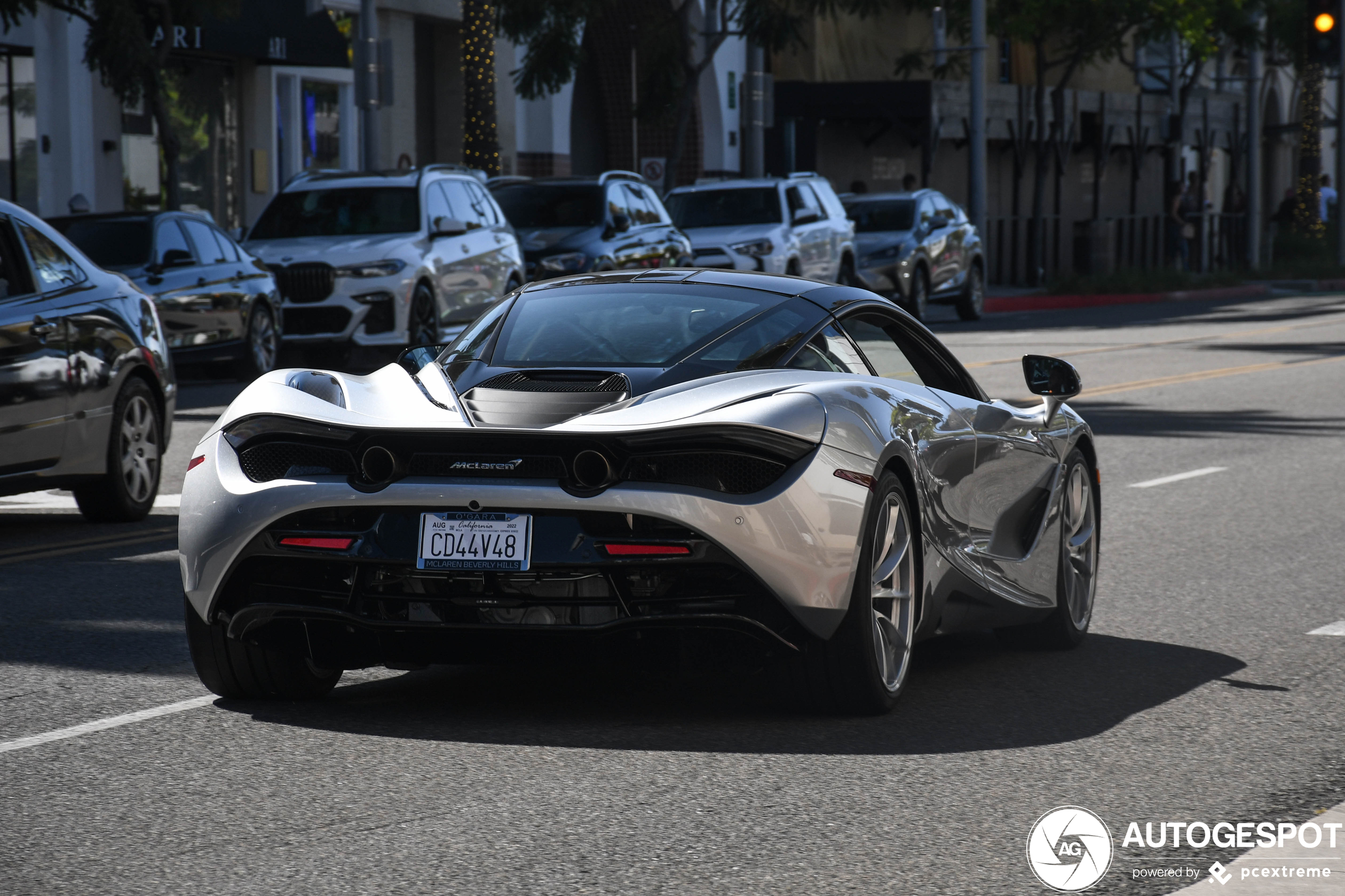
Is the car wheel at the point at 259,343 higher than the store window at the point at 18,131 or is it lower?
lower

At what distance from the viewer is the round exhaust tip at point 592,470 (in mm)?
5543

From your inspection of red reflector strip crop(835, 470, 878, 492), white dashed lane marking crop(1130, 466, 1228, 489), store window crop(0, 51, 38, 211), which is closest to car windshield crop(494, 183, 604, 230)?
store window crop(0, 51, 38, 211)

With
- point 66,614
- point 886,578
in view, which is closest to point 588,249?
point 66,614

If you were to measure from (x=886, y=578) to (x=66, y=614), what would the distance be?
3.43m

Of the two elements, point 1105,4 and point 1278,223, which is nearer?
point 1105,4

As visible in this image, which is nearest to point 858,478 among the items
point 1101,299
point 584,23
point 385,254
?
point 385,254

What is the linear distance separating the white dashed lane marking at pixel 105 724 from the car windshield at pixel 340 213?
14.7 m

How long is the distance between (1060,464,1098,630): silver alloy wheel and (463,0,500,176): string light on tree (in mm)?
22824

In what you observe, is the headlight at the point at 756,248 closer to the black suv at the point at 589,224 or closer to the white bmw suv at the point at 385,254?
the black suv at the point at 589,224

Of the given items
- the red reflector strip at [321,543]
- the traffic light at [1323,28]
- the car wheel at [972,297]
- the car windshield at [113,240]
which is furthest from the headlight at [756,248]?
the red reflector strip at [321,543]

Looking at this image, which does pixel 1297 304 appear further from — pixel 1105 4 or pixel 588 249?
pixel 588 249

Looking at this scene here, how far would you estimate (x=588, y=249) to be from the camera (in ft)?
76.1

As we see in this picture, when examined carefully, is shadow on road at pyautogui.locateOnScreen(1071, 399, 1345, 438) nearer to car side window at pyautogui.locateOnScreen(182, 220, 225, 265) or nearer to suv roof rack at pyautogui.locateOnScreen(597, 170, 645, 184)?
car side window at pyautogui.locateOnScreen(182, 220, 225, 265)

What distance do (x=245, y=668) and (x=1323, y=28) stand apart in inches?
1171
